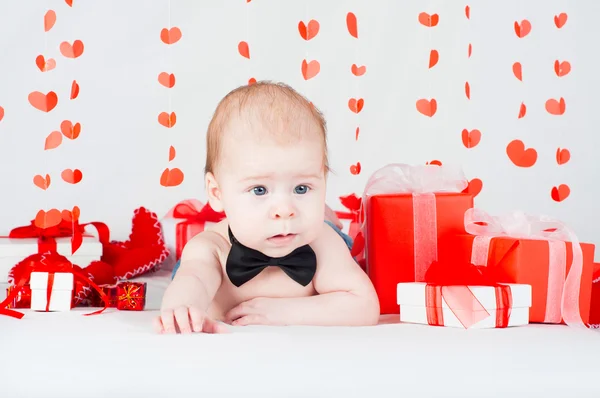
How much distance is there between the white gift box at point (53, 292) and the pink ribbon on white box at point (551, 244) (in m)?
0.82

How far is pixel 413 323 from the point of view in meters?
1.48

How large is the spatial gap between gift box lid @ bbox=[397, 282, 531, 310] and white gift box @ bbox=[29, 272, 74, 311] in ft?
2.15

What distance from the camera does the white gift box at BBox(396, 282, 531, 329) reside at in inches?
55.4

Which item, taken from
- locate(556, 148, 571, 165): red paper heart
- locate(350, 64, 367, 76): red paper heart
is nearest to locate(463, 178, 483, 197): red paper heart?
locate(556, 148, 571, 165): red paper heart

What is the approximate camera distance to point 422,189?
177 centimetres

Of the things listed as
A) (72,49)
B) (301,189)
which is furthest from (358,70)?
(301,189)

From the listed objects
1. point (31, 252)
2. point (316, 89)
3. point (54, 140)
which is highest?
point (316, 89)

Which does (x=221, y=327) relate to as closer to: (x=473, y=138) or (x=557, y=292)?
(x=557, y=292)

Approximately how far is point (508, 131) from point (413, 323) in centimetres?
147

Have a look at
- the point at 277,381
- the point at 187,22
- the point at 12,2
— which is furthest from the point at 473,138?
the point at 277,381

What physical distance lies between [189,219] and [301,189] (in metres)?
0.93

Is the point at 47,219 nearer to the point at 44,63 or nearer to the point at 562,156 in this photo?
the point at 44,63

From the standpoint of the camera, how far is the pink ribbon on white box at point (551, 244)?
1.50 meters

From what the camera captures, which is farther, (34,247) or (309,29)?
(309,29)
